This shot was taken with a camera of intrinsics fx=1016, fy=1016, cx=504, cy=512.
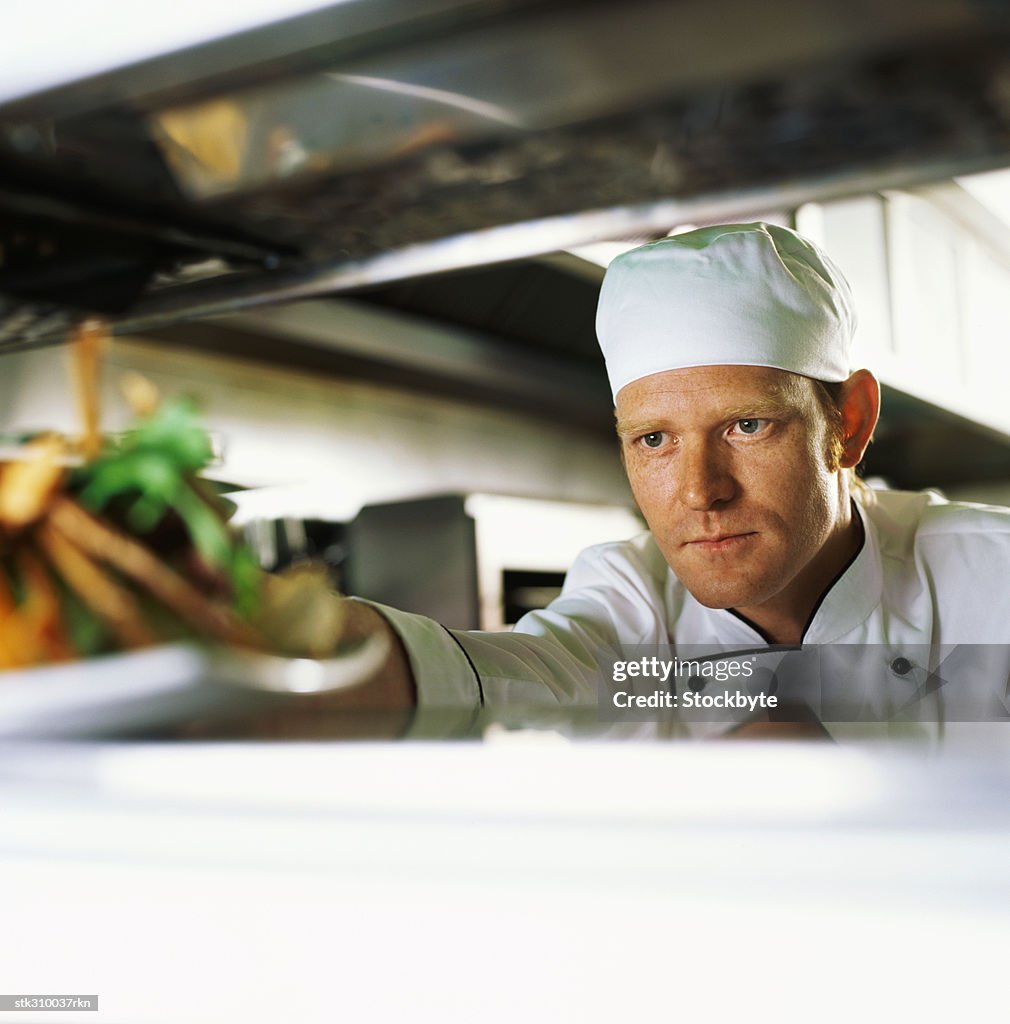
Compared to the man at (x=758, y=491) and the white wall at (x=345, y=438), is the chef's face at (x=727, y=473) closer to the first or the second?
the man at (x=758, y=491)

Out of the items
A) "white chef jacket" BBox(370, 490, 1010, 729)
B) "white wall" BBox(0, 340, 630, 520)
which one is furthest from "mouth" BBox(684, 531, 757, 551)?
"white wall" BBox(0, 340, 630, 520)

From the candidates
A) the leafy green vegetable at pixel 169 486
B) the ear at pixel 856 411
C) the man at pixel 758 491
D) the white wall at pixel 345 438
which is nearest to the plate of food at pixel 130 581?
the leafy green vegetable at pixel 169 486

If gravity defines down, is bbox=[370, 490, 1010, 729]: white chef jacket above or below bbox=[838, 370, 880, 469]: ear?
below

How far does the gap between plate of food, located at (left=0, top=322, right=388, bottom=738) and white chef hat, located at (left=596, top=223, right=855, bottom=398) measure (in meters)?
0.40

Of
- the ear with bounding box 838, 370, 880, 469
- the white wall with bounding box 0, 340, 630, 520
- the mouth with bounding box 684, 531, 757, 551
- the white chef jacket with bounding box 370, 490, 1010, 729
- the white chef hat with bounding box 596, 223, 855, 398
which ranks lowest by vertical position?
the white chef jacket with bounding box 370, 490, 1010, 729

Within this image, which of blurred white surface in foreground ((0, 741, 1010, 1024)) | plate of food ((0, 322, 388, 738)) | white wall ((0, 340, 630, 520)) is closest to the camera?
blurred white surface in foreground ((0, 741, 1010, 1024))

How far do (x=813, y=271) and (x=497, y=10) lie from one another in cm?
44

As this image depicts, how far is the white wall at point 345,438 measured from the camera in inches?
61.7

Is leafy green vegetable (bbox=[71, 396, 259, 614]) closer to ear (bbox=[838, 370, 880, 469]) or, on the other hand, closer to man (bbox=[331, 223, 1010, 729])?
man (bbox=[331, 223, 1010, 729])

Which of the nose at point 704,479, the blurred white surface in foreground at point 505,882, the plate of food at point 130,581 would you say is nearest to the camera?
the blurred white surface in foreground at point 505,882

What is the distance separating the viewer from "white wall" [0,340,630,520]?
1568 millimetres

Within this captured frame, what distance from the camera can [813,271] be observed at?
749 mm

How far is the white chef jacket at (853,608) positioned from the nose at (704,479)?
0.14 meters

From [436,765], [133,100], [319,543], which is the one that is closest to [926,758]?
[436,765]
